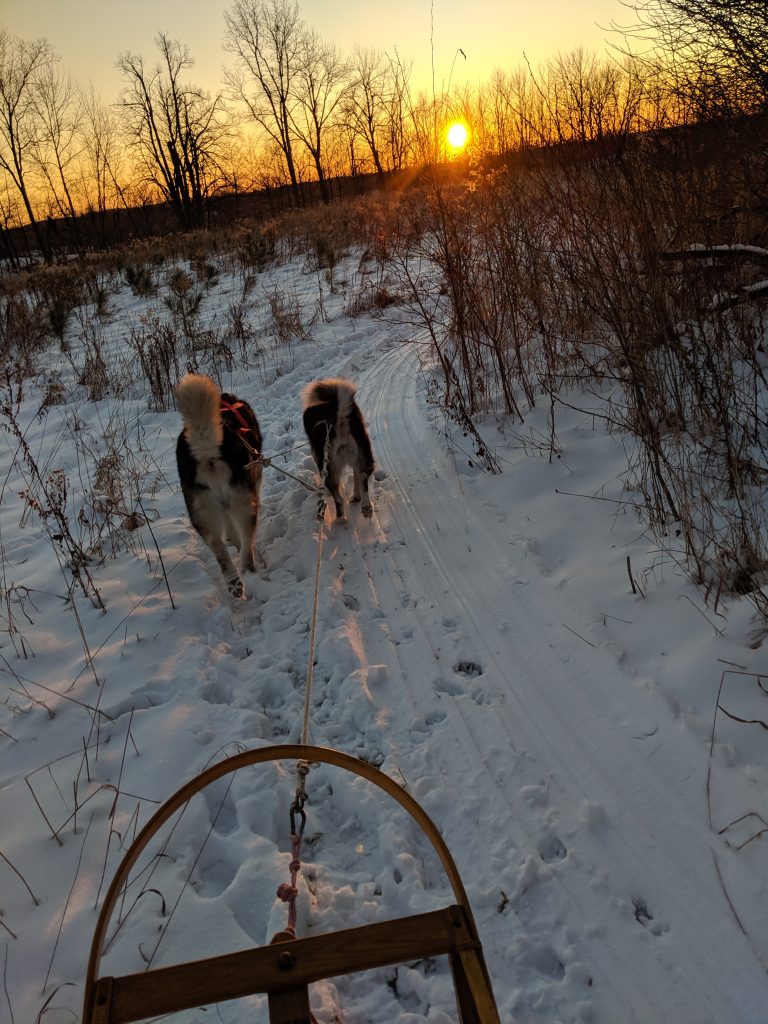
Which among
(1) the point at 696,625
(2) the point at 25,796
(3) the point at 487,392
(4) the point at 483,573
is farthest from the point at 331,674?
(3) the point at 487,392

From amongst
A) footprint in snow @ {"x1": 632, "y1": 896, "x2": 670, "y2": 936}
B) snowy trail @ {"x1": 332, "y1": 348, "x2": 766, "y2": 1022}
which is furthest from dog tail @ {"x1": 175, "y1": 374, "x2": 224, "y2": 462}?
footprint in snow @ {"x1": 632, "y1": 896, "x2": 670, "y2": 936}

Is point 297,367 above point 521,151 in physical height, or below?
below

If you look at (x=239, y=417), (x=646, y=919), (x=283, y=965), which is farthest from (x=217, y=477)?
(x=646, y=919)

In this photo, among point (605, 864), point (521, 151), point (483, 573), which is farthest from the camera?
point (521, 151)

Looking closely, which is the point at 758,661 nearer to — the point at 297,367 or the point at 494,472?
the point at 494,472

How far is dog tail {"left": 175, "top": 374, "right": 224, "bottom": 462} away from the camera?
3432mm

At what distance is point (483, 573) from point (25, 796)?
2696 millimetres

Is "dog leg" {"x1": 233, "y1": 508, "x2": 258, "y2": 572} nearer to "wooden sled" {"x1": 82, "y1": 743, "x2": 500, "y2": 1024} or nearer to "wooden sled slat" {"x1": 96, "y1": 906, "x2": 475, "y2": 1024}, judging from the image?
"wooden sled" {"x1": 82, "y1": 743, "x2": 500, "y2": 1024}

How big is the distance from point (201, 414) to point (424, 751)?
232 centimetres

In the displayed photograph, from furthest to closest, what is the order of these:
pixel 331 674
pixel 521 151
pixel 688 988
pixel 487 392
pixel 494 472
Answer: pixel 487 392 < pixel 521 151 < pixel 494 472 < pixel 331 674 < pixel 688 988

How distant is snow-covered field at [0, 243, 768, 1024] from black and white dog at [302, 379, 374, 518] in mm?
420

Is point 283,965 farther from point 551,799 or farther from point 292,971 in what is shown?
point 551,799

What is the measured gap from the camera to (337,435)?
4.67 m

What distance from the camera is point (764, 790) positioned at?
6.71ft
